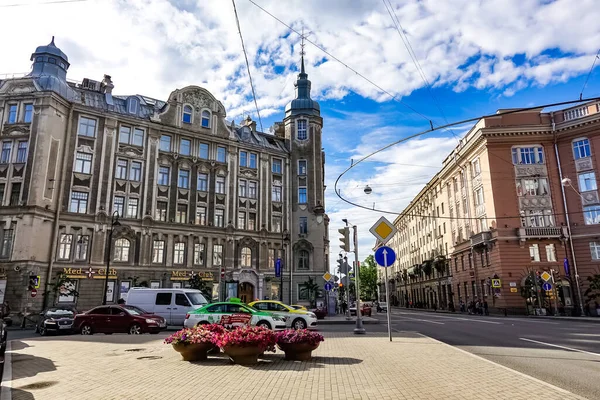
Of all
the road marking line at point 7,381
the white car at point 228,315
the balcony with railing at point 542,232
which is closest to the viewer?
the road marking line at point 7,381


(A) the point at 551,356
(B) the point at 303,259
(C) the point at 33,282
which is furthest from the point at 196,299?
(B) the point at 303,259

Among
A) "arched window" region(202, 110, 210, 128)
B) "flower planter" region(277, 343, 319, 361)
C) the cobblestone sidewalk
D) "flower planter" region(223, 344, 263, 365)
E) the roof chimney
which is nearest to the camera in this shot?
the cobblestone sidewalk

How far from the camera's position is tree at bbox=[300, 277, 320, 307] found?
43.2 metres

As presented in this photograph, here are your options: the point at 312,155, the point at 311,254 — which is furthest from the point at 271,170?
the point at 311,254

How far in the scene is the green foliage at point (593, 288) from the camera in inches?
1407

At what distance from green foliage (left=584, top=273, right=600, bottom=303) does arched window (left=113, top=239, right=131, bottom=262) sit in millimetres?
41499

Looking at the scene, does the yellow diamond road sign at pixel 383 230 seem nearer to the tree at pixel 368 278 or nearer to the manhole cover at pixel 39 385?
the manhole cover at pixel 39 385

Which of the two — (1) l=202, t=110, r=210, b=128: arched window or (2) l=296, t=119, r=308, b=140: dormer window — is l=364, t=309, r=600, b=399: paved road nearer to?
(1) l=202, t=110, r=210, b=128: arched window

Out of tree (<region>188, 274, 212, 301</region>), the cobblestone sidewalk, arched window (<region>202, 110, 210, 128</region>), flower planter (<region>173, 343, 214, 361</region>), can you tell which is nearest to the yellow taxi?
the cobblestone sidewalk

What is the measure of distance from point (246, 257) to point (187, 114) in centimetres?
1649

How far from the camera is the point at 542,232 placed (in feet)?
131

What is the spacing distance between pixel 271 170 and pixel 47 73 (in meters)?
23.9

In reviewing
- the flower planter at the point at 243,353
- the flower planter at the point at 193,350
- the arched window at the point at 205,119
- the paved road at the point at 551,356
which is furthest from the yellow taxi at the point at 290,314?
the arched window at the point at 205,119

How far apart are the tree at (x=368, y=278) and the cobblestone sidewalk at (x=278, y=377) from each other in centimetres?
10759
